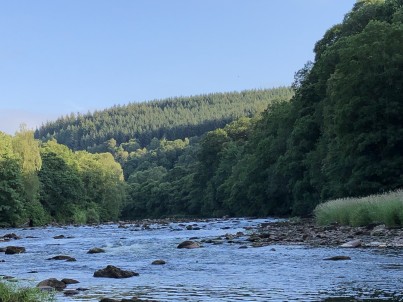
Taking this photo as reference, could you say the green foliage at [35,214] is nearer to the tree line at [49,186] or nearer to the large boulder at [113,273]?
the tree line at [49,186]

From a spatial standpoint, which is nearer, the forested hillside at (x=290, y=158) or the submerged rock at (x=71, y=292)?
the submerged rock at (x=71, y=292)

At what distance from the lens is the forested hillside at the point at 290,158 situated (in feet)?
157

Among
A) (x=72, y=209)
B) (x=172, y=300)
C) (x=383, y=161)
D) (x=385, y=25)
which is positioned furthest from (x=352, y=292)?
(x=72, y=209)

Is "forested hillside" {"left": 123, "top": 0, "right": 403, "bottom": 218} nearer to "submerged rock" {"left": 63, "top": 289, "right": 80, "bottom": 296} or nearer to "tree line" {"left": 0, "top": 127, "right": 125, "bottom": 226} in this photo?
"tree line" {"left": 0, "top": 127, "right": 125, "bottom": 226}

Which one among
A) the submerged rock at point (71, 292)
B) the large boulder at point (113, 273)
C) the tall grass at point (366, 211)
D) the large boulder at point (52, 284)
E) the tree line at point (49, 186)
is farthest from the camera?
the tree line at point (49, 186)

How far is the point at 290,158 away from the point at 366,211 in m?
37.4

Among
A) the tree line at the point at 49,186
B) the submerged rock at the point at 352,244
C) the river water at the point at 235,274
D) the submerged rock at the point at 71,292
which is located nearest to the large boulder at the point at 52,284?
the river water at the point at 235,274

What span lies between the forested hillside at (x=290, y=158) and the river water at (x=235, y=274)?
22.4 m

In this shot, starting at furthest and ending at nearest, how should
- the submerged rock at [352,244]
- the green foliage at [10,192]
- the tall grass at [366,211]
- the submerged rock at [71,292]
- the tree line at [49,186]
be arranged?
the tree line at [49,186] < the green foliage at [10,192] < the tall grass at [366,211] < the submerged rock at [352,244] < the submerged rock at [71,292]

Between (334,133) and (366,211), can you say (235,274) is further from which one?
(334,133)

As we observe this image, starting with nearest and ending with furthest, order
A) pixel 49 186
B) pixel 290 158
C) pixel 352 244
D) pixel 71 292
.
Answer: pixel 71 292
pixel 352 244
pixel 290 158
pixel 49 186

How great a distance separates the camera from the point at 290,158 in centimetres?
7325

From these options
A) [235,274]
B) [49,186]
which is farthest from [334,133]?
[49,186]

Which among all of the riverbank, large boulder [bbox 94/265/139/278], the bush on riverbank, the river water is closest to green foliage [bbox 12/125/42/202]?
the riverbank
